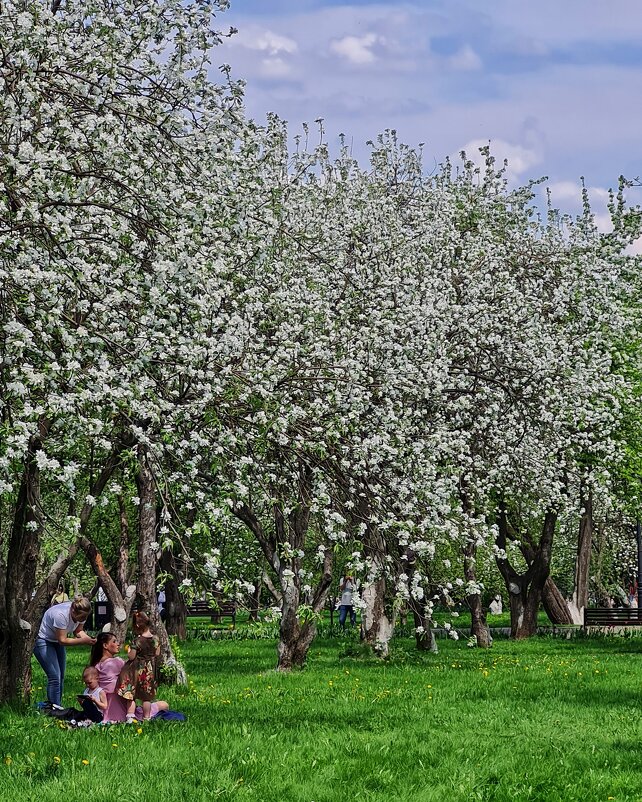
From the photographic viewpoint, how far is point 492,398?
1958 centimetres

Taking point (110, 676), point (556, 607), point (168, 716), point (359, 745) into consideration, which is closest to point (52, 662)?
point (110, 676)

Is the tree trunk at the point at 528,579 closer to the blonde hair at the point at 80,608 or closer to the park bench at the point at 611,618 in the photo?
the park bench at the point at 611,618

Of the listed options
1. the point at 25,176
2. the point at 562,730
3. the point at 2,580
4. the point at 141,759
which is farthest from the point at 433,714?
Answer: the point at 25,176

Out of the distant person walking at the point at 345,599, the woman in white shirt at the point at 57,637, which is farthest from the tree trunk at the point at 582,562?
the woman in white shirt at the point at 57,637

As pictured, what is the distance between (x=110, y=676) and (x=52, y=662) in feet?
7.96

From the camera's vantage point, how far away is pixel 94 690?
40.5 feet

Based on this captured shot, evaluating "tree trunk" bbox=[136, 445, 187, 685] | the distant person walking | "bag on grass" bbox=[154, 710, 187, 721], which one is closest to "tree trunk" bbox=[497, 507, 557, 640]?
the distant person walking

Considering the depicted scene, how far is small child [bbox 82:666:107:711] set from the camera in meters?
12.2

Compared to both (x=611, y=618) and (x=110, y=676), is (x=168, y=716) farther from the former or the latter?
(x=611, y=618)

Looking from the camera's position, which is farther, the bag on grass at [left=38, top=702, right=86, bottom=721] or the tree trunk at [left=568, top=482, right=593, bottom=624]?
the tree trunk at [left=568, top=482, right=593, bottom=624]

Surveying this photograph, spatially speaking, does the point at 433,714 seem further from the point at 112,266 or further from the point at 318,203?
the point at 318,203

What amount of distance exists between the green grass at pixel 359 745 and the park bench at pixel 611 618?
14.3m

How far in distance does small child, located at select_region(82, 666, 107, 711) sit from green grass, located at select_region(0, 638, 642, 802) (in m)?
0.50

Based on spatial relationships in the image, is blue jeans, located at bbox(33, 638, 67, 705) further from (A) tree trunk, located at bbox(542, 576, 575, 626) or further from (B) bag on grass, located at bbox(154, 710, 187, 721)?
(A) tree trunk, located at bbox(542, 576, 575, 626)
